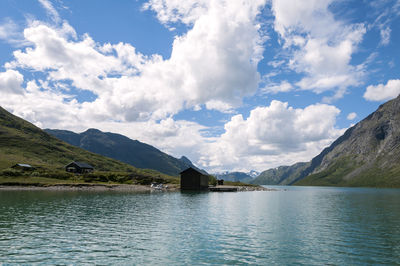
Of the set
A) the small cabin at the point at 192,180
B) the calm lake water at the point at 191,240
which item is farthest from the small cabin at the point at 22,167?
the calm lake water at the point at 191,240

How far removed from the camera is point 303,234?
36812 millimetres

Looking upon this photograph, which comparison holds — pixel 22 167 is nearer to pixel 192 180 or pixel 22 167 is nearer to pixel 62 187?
pixel 62 187

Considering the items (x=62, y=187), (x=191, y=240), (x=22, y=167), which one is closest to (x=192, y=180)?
(x=62, y=187)

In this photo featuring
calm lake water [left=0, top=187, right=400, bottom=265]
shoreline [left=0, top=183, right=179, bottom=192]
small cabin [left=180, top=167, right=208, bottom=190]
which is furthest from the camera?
small cabin [left=180, top=167, right=208, bottom=190]

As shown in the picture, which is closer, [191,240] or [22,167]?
[191,240]

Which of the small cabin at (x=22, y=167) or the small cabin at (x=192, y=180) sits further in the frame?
the small cabin at (x=22, y=167)

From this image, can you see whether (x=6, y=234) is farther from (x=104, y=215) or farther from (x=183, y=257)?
(x=183, y=257)

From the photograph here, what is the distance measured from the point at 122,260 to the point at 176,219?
23.5m

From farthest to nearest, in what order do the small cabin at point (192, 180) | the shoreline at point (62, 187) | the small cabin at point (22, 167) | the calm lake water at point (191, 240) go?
the small cabin at point (22, 167) < the small cabin at point (192, 180) < the shoreline at point (62, 187) < the calm lake water at point (191, 240)

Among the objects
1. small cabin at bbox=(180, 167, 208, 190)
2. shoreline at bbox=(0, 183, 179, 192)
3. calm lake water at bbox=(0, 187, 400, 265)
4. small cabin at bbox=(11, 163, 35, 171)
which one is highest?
small cabin at bbox=(11, 163, 35, 171)

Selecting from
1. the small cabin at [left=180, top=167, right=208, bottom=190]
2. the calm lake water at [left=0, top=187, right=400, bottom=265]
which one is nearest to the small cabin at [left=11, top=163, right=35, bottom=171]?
the small cabin at [left=180, top=167, right=208, bottom=190]

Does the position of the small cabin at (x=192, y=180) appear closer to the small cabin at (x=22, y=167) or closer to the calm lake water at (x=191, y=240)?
the small cabin at (x=22, y=167)

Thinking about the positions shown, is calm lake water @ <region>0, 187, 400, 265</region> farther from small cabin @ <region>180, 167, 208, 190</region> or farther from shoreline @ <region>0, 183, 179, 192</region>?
small cabin @ <region>180, 167, 208, 190</region>

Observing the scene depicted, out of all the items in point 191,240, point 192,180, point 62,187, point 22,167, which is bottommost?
point 191,240
